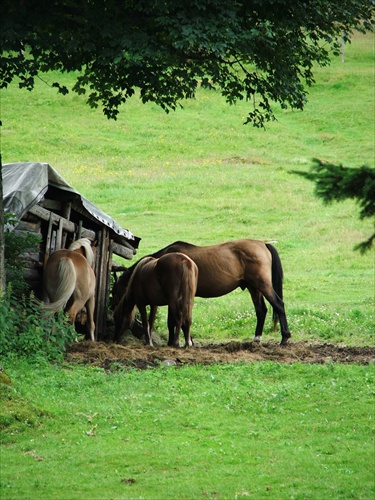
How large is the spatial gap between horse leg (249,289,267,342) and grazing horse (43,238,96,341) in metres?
3.24

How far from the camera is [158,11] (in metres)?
12.3

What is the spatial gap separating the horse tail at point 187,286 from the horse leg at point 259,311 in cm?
171

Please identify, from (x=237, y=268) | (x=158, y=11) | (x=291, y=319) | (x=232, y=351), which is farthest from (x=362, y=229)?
(x=158, y=11)

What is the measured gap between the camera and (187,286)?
606 inches

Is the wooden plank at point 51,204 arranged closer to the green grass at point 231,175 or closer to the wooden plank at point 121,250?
the wooden plank at point 121,250

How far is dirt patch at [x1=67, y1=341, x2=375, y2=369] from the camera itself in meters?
13.1

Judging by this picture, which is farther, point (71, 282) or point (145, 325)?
point (145, 325)

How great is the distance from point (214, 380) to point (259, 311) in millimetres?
5458

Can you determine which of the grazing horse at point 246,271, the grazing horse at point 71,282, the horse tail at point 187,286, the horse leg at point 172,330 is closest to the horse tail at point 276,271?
the grazing horse at point 246,271

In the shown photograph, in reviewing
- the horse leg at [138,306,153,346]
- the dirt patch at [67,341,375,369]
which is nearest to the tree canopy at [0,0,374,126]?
the horse leg at [138,306,153,346]

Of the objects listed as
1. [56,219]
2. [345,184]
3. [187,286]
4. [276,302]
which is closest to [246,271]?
[276,302]

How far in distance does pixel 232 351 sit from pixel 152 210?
19.4 m

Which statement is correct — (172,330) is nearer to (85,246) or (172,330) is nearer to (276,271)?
(85,246)

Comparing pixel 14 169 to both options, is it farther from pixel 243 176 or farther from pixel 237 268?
pixel 243 176
